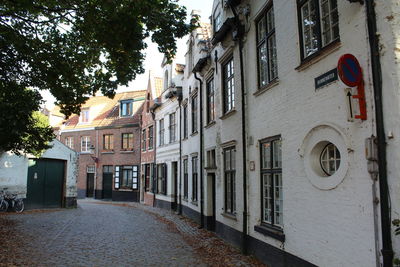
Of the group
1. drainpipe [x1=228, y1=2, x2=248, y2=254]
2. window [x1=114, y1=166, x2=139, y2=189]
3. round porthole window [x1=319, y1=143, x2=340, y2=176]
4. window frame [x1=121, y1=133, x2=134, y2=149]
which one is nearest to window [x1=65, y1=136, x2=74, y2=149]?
window frame [x1=121, y1=133, x2=134, y2=149]

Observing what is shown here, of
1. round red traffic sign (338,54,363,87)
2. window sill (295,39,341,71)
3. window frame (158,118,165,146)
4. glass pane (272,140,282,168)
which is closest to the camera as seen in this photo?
round red traffic sign (338,54,363,87)

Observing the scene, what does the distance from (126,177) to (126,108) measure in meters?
6.65

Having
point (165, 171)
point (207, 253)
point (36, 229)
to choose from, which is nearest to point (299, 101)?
point (207, 253)

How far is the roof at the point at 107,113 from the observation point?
33.2 meters

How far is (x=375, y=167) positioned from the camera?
4570mm

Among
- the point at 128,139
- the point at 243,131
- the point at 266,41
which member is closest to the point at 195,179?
the point at 243,131

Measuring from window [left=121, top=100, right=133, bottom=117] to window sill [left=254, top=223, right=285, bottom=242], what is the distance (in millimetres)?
26264

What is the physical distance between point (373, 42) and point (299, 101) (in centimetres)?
211

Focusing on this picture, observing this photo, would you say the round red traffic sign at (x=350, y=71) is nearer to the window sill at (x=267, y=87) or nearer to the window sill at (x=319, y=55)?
the window sill at (x=319, y=55)

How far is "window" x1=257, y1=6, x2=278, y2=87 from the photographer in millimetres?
8203

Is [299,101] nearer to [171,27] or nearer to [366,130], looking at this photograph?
[366,130]

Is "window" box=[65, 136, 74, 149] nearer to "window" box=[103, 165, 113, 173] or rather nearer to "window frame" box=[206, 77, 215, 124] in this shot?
"window" box=[103, 165, 113, 173]

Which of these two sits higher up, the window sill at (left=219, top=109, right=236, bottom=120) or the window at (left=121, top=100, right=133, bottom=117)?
the window at (left=121, top=100, right=133, bottom=117)

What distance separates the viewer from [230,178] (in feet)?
37.3
